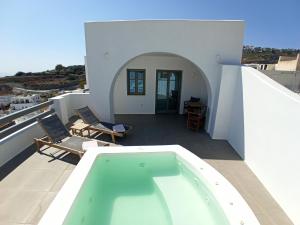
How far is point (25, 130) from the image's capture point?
595cm

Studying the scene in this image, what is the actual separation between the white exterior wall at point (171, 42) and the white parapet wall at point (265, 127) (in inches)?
26.7

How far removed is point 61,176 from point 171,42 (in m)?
6.02

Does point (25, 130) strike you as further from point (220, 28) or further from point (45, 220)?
point (220, 28)

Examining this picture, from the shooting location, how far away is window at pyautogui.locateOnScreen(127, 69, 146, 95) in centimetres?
990

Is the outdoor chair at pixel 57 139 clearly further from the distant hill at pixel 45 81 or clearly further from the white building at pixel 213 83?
the distant hill at pixel 45 81

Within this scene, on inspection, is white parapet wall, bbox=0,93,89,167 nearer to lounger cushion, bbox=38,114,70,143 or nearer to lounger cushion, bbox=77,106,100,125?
lounger cushion, bbox=38,114,70,143

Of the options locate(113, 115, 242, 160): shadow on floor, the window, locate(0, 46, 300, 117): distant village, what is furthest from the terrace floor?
locate(0, 46, 300, 117): distant village

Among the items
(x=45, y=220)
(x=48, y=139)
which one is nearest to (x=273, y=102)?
(x=45, y=220)

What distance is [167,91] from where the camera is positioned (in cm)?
1040

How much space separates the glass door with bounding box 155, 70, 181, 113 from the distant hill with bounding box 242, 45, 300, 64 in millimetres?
23260

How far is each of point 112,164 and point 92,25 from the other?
5709 millimetres

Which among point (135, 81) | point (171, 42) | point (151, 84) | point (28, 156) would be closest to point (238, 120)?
point (171, 42)

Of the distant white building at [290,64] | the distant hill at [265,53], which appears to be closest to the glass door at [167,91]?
the distant white building at [290,64]

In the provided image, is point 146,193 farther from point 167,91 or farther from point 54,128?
point 167,91
